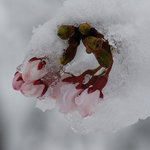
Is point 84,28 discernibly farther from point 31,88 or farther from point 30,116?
point 30,116

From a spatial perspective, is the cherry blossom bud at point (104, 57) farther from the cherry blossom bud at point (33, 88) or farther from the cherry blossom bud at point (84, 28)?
the cherry blossom bud at point (33, 88)

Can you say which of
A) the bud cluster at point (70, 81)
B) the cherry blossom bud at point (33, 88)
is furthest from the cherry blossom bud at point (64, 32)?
the cherry blossom bud at point (33, 88)

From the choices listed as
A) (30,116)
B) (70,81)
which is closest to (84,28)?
(70,81)

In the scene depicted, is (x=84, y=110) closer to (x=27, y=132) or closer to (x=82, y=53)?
(x=82, y=53)

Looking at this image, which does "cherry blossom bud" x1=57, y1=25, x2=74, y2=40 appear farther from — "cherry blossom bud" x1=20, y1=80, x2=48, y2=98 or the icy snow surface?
"cherry blossom bud" x1=20, y1=80, x2=48, y2=98

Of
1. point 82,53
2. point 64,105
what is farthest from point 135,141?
point 64,105

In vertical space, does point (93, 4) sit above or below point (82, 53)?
above
